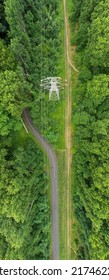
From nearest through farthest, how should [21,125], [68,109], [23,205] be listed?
1. [23,205]
2. [21,125]
3. [68,109]

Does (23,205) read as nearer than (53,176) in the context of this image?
Yes

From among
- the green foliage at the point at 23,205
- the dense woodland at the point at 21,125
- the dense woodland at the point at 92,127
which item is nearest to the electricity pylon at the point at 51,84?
the dense woodland at the point at 21,125

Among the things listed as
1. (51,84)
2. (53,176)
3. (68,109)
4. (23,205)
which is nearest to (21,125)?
(51,84)

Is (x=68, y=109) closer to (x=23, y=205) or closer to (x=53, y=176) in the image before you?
(x=53, y=176)

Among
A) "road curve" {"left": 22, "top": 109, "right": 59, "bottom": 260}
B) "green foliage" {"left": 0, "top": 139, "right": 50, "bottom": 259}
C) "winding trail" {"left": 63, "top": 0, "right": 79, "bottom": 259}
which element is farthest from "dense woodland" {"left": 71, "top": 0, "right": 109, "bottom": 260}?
"green foliage" {"left": 0, "top": 139, "right": 50, "bottom": 259}

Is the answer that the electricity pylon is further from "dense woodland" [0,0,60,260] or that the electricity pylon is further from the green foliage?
the green foliage

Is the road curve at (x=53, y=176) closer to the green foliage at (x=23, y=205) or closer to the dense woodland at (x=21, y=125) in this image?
the dense woodland at (x=21, y=125)
